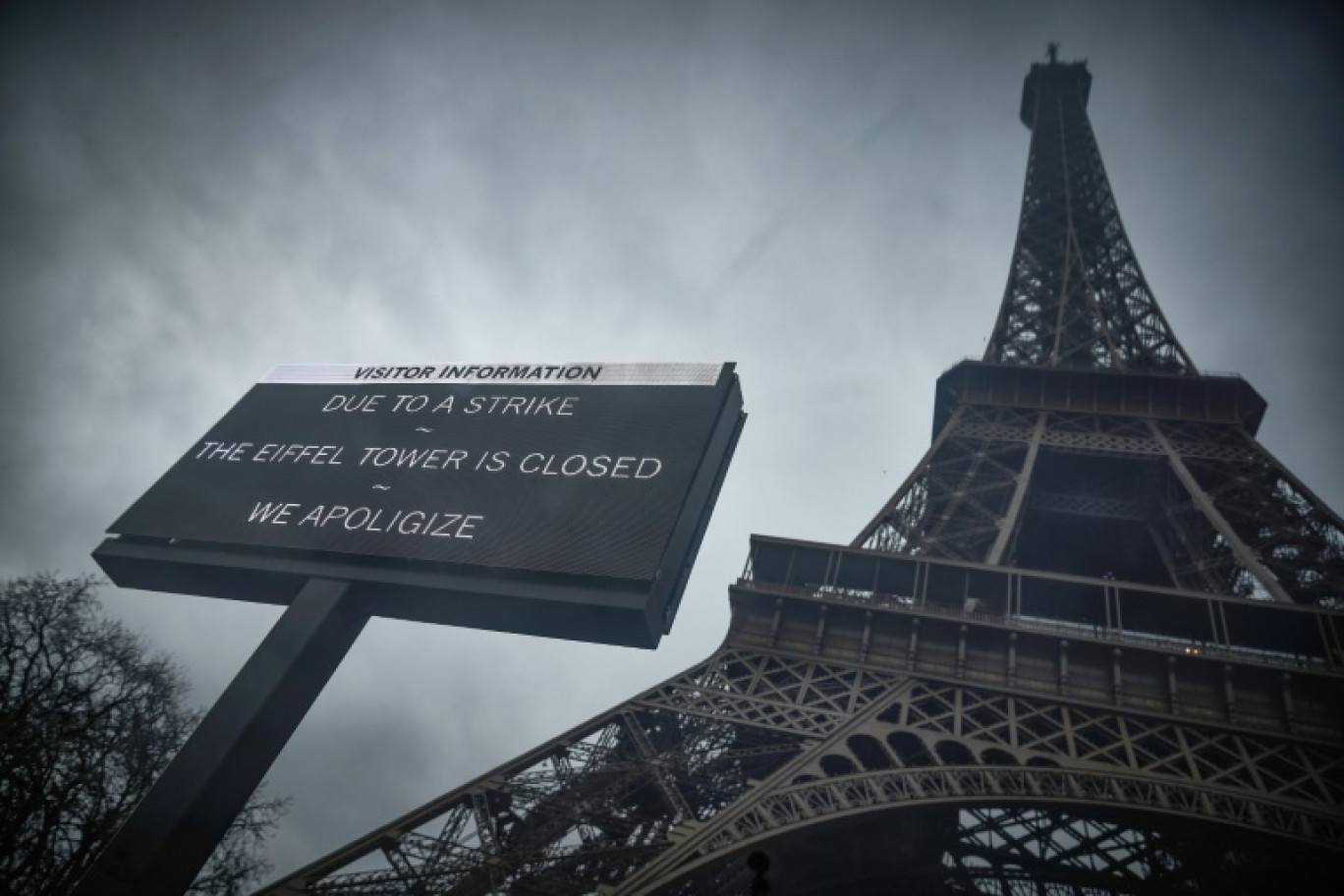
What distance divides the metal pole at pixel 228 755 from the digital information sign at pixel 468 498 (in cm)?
73

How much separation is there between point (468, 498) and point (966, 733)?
9.74 metres

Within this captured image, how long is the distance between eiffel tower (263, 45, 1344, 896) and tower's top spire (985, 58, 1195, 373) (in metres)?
6.88

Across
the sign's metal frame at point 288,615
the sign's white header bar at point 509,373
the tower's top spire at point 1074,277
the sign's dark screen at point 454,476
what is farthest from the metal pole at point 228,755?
the tower's top spire at point 1074,277

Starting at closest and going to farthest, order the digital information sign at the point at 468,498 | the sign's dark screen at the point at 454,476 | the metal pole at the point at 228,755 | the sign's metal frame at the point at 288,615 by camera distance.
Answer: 1. the metal pole at the point at 228,755
2. the sign's metal frame at the point at 288,615
3. the digital information sign at the point at 468,498
4. the sign's dark screen at the point at 454,476

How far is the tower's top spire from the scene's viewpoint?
98.5 feet

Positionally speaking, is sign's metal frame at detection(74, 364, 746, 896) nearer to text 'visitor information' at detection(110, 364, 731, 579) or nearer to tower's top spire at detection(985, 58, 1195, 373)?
text 'visitor information' at detection(110, 364, 731, 579)

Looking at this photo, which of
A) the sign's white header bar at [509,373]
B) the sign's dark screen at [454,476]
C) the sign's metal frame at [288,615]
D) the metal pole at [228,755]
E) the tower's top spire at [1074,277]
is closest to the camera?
the metal pole at [228,755]

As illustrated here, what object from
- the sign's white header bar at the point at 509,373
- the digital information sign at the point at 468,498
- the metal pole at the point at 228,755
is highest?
the sign's white header bar at the point at 509,373

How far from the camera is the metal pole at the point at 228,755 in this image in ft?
33.0

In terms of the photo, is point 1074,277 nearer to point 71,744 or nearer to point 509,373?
point 509,373

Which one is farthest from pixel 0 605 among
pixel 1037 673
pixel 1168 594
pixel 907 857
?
pixel 1168 594

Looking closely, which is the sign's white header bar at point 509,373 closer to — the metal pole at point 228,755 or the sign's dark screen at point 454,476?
the sign's dark screen at point 454,476

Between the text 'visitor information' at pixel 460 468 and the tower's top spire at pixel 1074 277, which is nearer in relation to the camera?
the text 'visitor information' at pixel 460 468

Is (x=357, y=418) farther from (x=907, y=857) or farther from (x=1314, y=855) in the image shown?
(x=1314, y=855)
